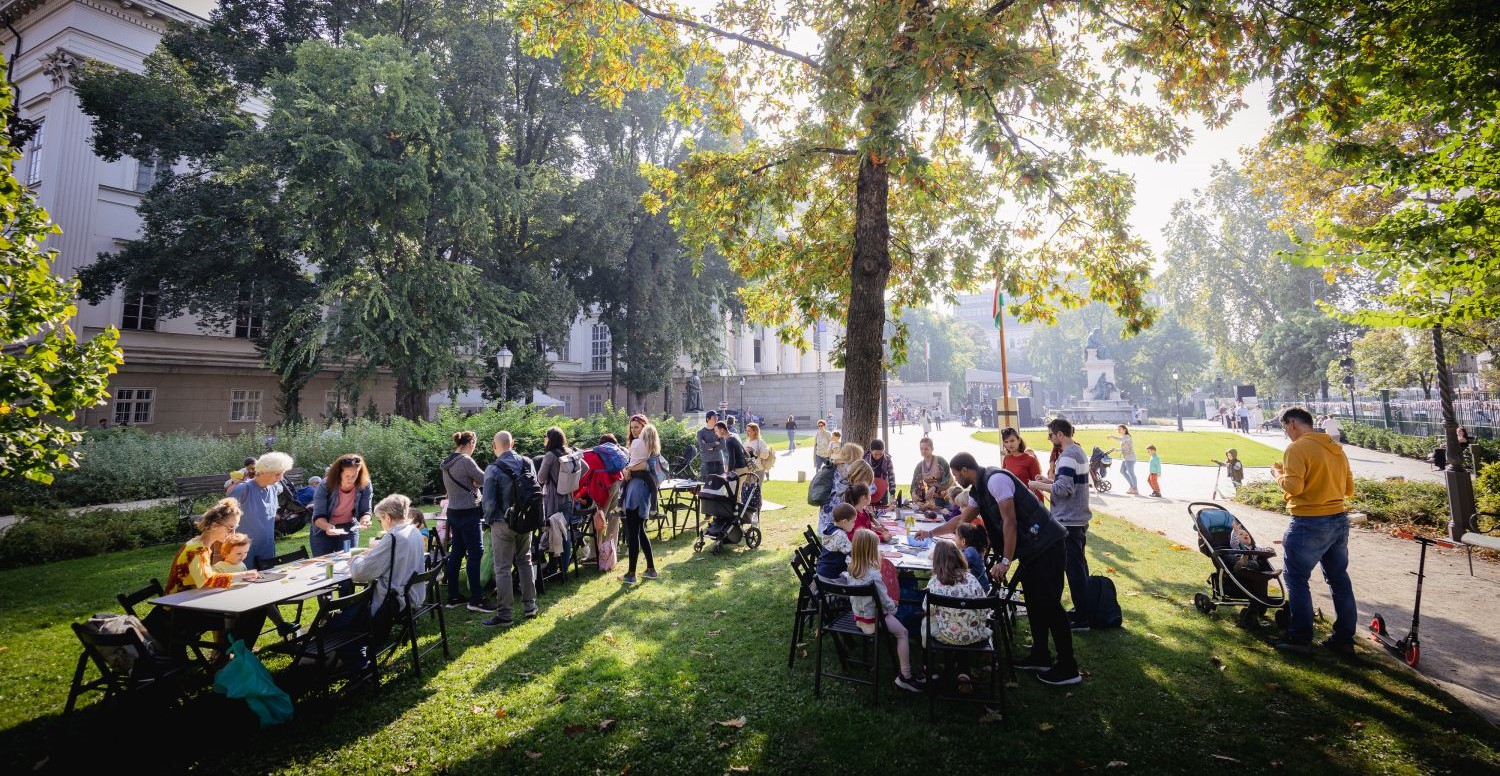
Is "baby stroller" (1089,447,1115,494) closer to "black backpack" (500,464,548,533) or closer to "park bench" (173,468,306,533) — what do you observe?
"black backpack" (500,464,548,533)

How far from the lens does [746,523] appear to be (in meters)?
10.5

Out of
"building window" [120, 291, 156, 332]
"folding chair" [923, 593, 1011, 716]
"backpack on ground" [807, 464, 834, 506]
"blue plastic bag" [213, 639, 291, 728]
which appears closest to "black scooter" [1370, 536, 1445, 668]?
"folding chair" [923, 593, 1011, 716]

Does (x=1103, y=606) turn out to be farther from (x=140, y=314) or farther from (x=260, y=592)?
(x=140, y=314)

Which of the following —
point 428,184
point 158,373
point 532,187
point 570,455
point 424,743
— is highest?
point 532,187

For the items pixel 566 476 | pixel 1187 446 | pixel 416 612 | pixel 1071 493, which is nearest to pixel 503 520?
pixel 416 612

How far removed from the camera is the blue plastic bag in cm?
404

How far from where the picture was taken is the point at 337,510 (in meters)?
6.52

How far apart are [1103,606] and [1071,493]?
1200mm

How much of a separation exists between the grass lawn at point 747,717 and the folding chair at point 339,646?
0.22 meters

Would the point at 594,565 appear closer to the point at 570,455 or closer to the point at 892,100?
the point at 570,455

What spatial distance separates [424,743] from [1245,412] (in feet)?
157

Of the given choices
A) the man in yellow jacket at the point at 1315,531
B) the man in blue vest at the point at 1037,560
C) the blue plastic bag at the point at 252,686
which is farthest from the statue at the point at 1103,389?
the blue plastic bag at the point at 252,686

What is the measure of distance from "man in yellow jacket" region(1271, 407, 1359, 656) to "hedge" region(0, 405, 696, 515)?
1467 cm

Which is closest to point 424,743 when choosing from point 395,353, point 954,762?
→ point 954,762
